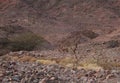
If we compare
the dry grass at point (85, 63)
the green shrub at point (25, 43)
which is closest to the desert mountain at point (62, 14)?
the green shrub at point (25, 43)

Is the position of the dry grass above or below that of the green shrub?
above

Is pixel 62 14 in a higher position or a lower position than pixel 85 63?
lower

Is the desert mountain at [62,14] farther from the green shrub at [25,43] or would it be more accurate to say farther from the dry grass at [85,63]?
the dry grass at [85,63]

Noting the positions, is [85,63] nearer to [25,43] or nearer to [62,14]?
[25,43]

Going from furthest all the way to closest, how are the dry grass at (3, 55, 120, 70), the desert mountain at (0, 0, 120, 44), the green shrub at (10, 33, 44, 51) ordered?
the desert mountain at (0, 0, 120, 44)
the green shrub at (10, 33, 44, 51)
the dry grass at (3, 55, 120, 70)

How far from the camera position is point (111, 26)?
6675 cm

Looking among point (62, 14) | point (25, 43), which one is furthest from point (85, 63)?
point (62, 14)

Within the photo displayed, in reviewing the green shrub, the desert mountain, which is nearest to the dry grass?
the green shrub

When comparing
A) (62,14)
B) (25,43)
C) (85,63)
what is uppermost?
(85,63)

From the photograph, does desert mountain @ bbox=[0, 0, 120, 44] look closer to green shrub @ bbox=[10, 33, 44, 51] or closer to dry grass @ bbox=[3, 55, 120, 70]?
green shrub @ bbox=[10, 33, 44, 51]

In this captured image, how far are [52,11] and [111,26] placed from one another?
11.5 metres

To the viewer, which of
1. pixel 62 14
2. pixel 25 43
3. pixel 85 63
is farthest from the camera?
pixel 62 14

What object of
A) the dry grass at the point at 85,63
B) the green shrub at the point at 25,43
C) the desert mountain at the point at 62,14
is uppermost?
the dry grass at the point at 85,63

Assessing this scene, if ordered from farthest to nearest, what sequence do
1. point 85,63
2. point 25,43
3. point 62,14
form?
point 62,14 → point 25,43 → point 85,63
